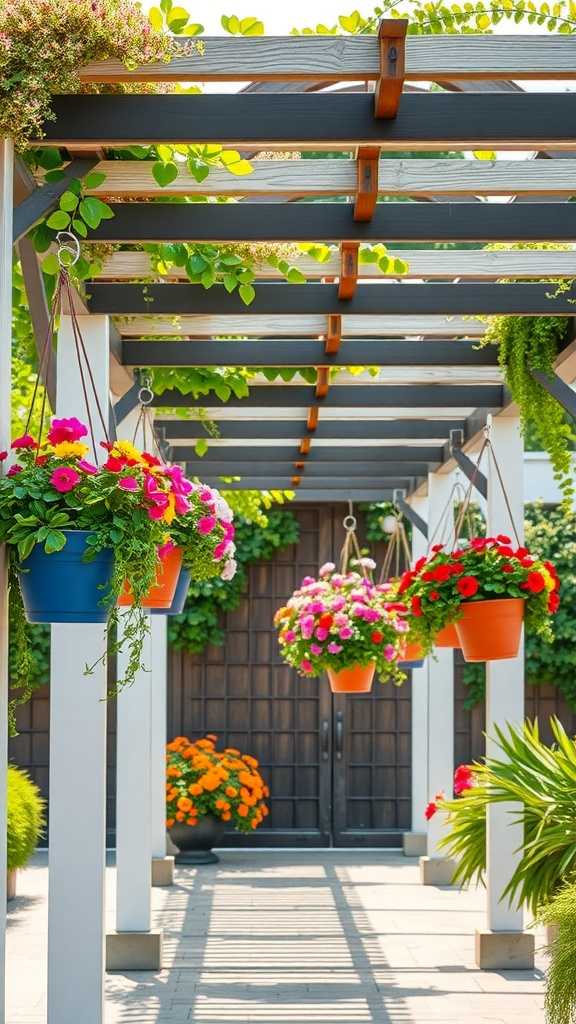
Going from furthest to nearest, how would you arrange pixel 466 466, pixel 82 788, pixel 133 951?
pixel 466 466
pixel 133 951
pixel 82 788

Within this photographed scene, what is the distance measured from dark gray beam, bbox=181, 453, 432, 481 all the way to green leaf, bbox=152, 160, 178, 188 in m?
4.84

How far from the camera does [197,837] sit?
9.09m

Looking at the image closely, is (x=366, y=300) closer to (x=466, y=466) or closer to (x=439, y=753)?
(x=466, y=466)

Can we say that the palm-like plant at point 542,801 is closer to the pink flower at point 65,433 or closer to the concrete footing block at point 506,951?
the concrete footing block at point 506,951

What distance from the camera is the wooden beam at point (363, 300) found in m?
4.46

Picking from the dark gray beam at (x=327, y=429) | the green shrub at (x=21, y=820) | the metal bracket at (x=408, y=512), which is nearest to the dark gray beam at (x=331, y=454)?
the dark gray beam at (x=327, y=429)

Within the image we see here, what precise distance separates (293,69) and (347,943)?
4.93m

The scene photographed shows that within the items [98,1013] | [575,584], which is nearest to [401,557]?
[575,584]

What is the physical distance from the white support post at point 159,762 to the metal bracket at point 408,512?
191 centimetres

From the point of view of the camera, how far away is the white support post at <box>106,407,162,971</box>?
569cm

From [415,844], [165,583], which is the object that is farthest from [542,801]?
[415,844]

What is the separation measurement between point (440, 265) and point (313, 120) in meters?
1.42

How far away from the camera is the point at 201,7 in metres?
3.63

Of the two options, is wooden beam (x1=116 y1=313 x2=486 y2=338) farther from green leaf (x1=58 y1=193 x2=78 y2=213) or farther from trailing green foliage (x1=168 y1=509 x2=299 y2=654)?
trailing green foliage (x1=168 y1=509 x2=299 y2=654)
